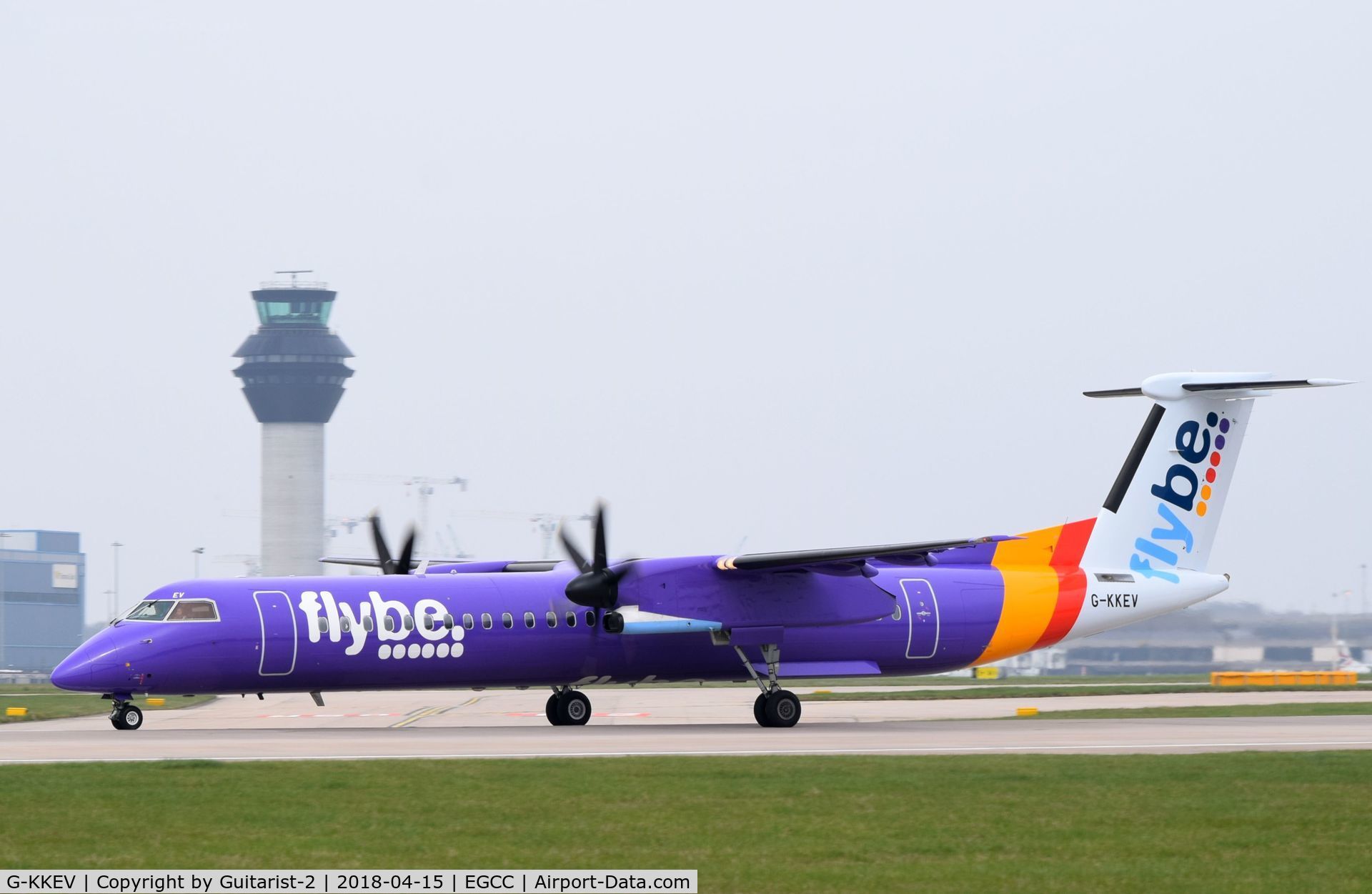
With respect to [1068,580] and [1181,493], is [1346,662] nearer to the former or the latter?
[1181,493]

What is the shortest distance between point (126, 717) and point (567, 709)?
7705mm

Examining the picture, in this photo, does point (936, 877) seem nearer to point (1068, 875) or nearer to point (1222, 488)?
point (1068, 875)

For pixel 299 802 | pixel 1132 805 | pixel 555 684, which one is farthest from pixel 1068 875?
pixel 555 684

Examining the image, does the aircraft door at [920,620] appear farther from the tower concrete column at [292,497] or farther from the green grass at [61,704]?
the tower concrete column at [292,497]

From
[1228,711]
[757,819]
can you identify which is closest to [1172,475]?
[1228,711]

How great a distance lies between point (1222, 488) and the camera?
1266 inches

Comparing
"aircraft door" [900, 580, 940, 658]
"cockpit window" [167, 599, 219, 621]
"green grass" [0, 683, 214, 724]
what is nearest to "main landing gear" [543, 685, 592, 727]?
"aircraft door" [900, 580, 940, 658]

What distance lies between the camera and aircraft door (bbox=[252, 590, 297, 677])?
88.7ft

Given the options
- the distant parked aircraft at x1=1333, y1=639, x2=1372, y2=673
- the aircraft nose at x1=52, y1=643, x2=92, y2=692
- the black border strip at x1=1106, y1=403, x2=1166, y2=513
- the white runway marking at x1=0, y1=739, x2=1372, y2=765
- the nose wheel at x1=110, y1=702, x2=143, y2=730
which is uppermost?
the black border strip at x1=1106, y1=403, x2=1166, y2=513

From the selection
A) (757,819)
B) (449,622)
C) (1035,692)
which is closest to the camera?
(757,819)

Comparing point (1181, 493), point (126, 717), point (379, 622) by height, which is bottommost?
point (126, 717)

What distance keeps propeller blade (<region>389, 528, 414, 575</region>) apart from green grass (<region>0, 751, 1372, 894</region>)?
12.4 meters

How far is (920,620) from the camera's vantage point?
30.1 metres

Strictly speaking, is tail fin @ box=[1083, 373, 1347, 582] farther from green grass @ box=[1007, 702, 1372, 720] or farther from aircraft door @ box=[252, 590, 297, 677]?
aircraft door @ box=[252, 590, 297, 677]
